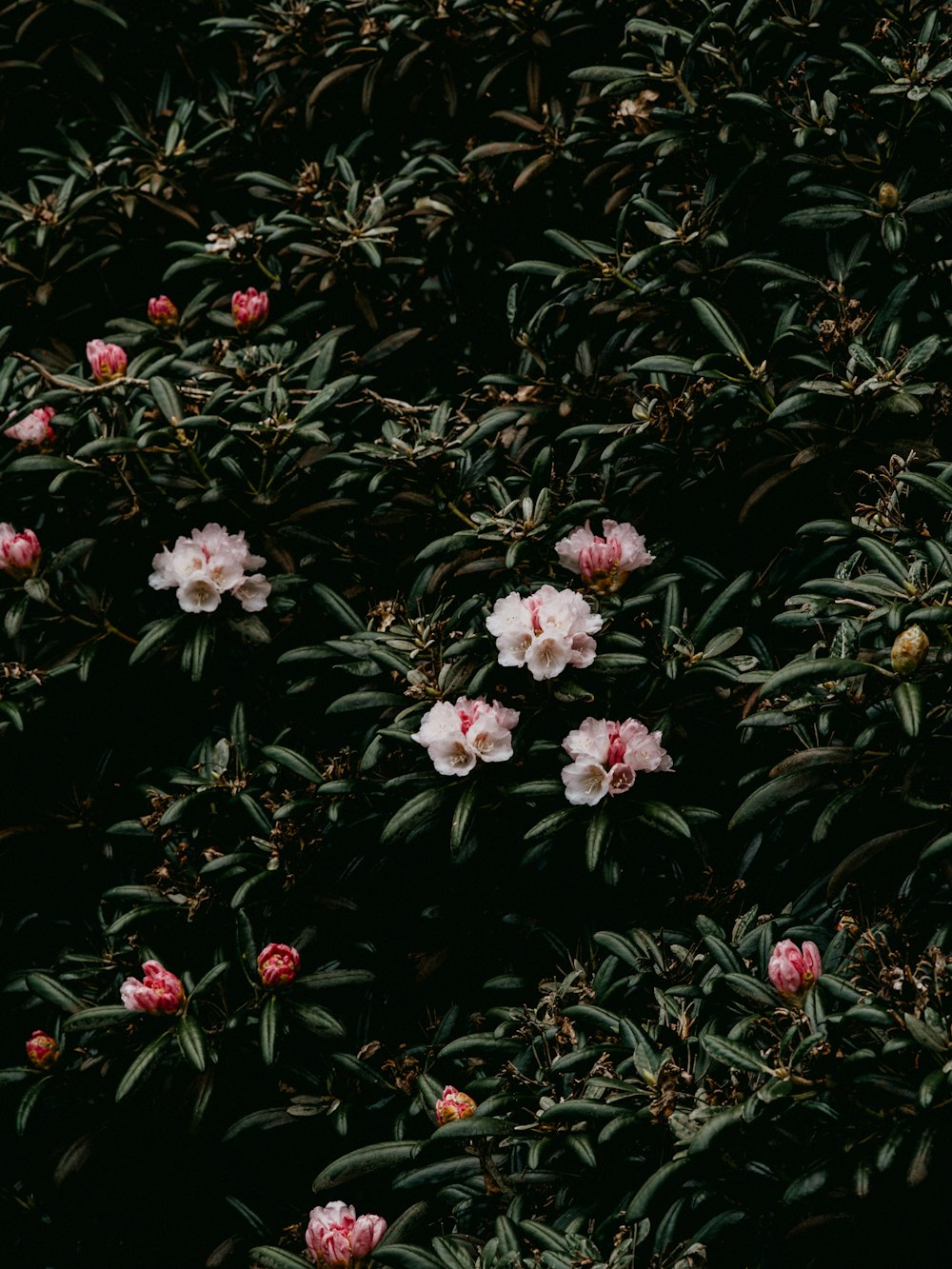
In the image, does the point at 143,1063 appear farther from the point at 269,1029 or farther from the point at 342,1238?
the point at 342,1238

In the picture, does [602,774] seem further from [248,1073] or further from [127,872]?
[127,872]

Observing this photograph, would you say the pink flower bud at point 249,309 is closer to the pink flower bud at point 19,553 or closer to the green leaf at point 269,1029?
the pink flower bud at point 19,553

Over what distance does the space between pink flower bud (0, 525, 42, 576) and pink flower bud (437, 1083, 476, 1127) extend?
3.50ft

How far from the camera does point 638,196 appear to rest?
6.23 feet

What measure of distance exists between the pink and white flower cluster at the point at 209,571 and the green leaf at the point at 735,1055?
96 cm

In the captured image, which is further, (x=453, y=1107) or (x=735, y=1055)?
(x=453, y=1107)

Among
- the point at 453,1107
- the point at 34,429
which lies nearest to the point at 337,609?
the point at 34,429

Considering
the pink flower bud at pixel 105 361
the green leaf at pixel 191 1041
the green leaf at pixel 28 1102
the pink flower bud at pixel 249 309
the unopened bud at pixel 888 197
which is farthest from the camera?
the pink flower bud at pixel 249 309

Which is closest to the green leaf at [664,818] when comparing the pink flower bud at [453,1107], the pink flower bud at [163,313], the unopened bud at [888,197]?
the pink flower bud at [453,1107]

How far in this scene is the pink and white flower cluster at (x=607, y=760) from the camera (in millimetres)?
1534

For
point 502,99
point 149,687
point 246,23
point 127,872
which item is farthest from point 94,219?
point 127,872

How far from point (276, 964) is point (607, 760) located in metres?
0.55

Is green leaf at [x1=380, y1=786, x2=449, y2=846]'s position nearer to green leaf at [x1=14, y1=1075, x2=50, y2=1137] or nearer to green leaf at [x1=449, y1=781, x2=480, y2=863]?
green leaf at [x1=449, y1=781, x2=480, y2=863]

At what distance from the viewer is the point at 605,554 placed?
5.46 ft
